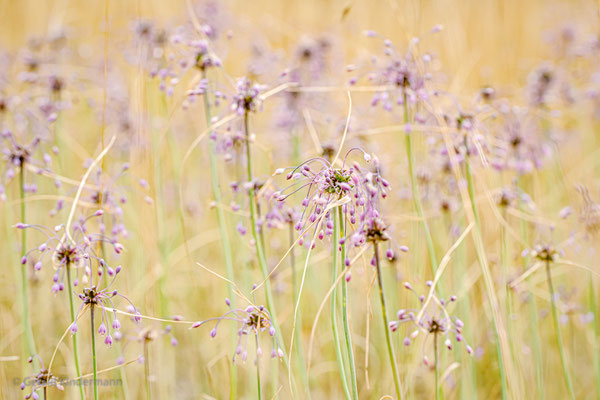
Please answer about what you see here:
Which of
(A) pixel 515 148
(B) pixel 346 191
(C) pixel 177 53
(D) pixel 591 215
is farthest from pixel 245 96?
(D) pixel 591 215

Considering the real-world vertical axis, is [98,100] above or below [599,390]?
above

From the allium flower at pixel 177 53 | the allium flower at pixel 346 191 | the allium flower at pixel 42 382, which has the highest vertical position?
the allium flower at pixel 177 53

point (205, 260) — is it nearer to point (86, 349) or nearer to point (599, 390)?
point (86, 349)

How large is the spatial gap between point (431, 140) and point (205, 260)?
6.55 ft

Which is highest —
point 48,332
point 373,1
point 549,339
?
point 373,1

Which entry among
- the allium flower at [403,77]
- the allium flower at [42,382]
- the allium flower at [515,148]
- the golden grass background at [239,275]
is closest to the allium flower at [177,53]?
the golden grass background at [239,275]

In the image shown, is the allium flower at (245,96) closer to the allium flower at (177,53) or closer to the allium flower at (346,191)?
the allium flower at (177,53)

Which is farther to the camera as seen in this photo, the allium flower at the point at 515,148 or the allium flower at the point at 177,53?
the allium flower at the point at 515,148

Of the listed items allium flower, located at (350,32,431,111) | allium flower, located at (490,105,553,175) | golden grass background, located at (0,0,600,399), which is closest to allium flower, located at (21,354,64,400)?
golden grass background, located at (0,0,600,399)

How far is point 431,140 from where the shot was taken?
2232mm

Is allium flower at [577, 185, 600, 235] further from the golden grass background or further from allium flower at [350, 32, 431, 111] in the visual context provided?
allium flower at [350, 32, 431, 111]

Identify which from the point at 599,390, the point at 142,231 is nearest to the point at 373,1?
the point at 142,231

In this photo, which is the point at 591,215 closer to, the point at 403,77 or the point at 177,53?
the point at 403,77

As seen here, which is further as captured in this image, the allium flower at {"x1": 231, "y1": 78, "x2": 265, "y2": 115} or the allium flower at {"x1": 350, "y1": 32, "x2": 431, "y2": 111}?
the allium flower at {"x1": 350, "y1": 32, "x2": 431, "y2": 111}
